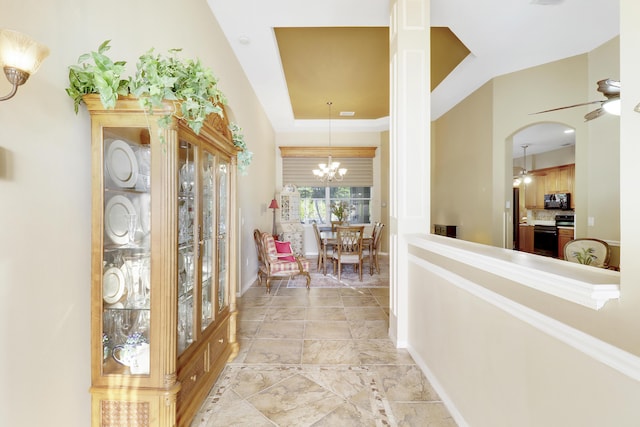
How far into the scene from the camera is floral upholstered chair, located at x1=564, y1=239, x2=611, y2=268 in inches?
107

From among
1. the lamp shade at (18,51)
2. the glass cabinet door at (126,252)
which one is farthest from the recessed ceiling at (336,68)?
the lamp shade at (18,51)

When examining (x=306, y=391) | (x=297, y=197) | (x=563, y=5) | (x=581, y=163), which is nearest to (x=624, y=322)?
(x=306, y=391)

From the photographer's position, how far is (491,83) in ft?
15.1

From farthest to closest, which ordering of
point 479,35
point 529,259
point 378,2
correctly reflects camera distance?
point 479,35, point 378,2, point 529,259

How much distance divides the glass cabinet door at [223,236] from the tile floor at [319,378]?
0.60 meters

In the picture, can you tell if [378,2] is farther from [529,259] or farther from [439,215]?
[439,215]

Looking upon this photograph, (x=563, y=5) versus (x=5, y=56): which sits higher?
(x=563, y=5)

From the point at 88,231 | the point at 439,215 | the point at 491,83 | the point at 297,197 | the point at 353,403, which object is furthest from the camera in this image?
the point at 297,197

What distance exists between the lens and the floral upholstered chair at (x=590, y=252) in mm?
2725

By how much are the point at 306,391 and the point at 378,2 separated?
3.70 m

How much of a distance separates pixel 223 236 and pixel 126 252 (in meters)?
0.85

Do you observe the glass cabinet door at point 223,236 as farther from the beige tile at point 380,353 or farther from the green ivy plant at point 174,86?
the beige tile at point 380,353

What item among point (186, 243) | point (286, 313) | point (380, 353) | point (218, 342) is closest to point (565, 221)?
point (380, 353)

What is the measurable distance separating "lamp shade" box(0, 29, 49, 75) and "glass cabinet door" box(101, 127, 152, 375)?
1.86ft
